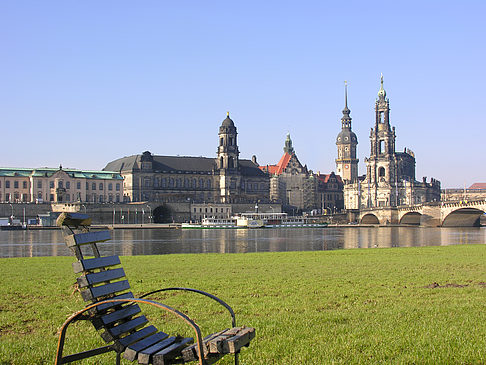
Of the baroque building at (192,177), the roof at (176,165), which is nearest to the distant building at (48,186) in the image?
the baroque building at (192,177)

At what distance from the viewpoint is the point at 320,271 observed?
1630 cm

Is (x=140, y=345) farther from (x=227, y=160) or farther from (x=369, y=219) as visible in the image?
(x=227, y=160)

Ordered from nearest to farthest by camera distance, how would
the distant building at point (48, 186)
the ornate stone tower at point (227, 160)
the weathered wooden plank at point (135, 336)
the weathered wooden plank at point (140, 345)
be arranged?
the weathered wooden plank at point (140, 345) < the weathered wooden plank at point (135, 336) < the distant building at point (48, 186) < the ornate stone tower at point (227, 160)

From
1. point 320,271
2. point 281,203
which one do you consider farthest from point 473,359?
point 281,203

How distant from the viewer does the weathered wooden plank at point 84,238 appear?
6.04 metres

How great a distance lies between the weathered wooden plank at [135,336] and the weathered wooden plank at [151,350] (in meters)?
0.26

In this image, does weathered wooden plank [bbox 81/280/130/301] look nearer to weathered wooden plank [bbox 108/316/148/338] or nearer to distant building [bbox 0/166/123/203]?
weathered wooden plank [bbox 108/316/148/338]

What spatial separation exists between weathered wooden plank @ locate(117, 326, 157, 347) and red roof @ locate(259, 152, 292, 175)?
139661 millimetres

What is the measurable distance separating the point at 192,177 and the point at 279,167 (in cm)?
2790

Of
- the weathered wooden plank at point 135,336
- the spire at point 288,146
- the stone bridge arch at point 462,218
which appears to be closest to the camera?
the weathered wooden plank at point 135,336

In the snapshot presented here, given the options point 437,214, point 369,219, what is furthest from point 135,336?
point 369,219

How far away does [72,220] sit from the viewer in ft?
20.4

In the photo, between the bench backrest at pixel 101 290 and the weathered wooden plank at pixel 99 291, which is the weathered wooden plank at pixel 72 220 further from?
the weathered wooden plank at pixel 99 291

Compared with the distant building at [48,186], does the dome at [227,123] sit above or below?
above
